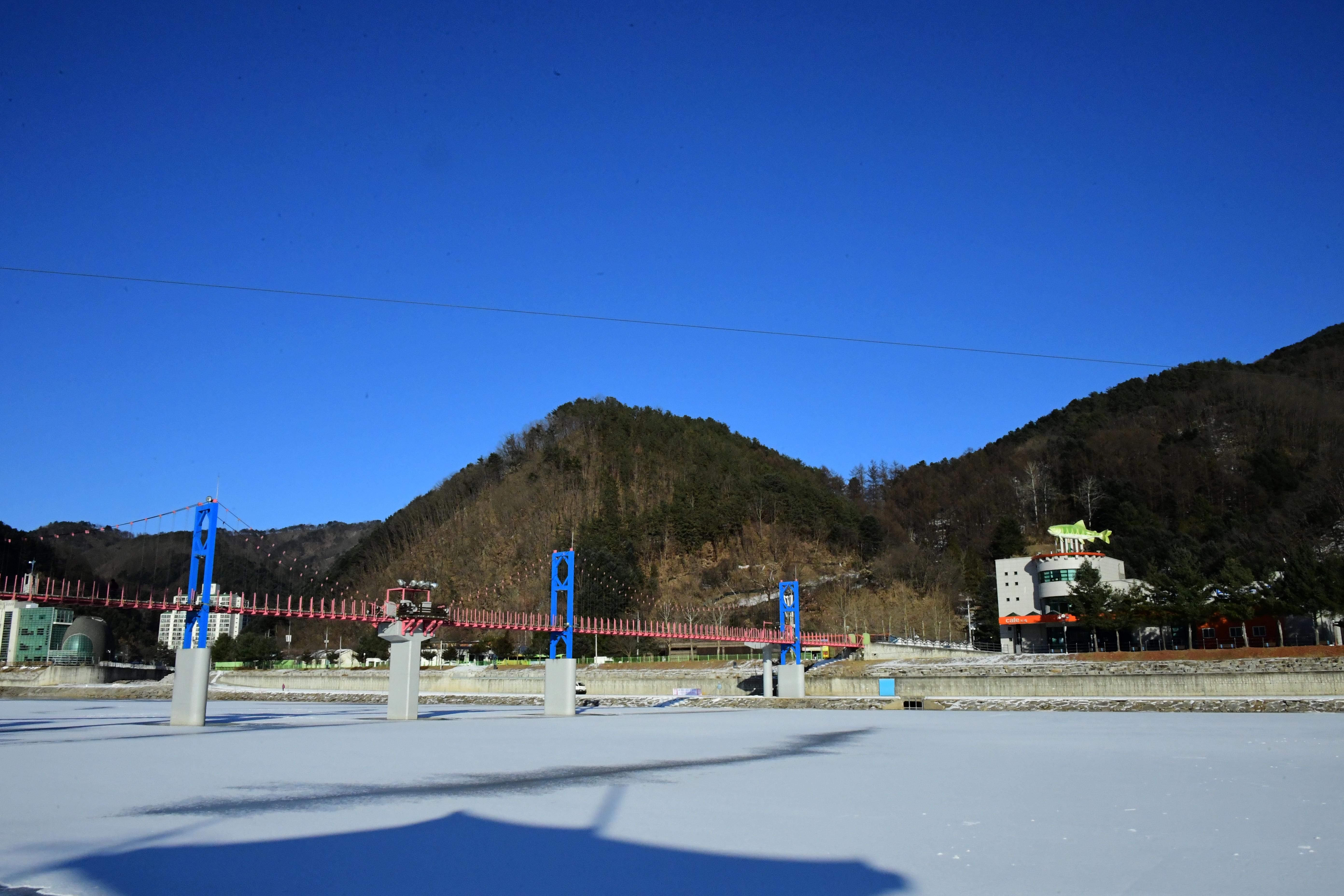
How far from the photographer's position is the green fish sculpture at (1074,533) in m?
69.3

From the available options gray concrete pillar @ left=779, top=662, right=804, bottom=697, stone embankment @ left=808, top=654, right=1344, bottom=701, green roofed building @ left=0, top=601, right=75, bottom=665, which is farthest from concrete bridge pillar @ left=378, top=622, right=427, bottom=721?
green roofed building @ left=0, top=601, right=75, bottom=665

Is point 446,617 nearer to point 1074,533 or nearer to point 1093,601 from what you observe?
point 1093,601

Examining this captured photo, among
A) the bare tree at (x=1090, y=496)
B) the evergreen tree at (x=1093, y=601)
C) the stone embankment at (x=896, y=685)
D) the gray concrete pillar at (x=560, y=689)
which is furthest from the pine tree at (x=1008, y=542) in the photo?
the gray concrete pillar at (x=560, y=689)

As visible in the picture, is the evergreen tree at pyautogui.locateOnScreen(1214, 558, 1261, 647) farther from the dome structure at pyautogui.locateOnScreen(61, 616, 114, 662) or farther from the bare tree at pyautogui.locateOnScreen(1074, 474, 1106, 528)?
the dome structure at pyautogui.locateOnScreen(61, 616, 114, 662)

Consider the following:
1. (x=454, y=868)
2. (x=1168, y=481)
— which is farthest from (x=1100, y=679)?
(x=1168, y=481)

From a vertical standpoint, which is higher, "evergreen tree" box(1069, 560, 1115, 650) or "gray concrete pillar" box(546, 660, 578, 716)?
"evergreen tree" box(1069, 560, 1115, 650)

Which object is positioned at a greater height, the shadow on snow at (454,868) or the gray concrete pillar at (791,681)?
the shadow on snow at (454,868)

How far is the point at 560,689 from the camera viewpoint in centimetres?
3609

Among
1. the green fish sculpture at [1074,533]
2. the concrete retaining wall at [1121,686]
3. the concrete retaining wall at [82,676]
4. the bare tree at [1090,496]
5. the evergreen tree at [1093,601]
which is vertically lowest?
the concrete retaining wall at [82,676]

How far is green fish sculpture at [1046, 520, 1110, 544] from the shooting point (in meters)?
69.3

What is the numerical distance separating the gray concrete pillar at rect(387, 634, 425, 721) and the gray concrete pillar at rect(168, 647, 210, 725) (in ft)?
19.0

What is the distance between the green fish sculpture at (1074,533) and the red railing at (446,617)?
669 inches

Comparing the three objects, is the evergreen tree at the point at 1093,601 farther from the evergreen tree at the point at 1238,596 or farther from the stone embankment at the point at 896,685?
the evergreen tree at the point at 1238,596

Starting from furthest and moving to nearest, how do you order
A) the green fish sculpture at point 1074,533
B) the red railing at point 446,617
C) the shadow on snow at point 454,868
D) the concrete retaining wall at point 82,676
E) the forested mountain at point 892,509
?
the forested mountain at point 892,509 < the concrete retaining wall at point 82,676 < the green fish sculpture at point 1074,533 < the red railing at point 446,617 < the shadow on snow at point 454,868
